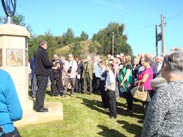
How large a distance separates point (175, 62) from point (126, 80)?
769 cm

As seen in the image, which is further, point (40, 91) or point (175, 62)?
point (40, 91)

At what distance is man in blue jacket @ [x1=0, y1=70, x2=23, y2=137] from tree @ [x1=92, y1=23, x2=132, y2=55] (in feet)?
200

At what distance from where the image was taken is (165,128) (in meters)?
3.09

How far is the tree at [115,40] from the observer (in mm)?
64938

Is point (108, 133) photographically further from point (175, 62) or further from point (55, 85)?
point (55, 85)

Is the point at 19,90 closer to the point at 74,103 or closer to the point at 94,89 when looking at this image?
the point at 74,103

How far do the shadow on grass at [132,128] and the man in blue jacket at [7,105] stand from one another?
507 centimetres

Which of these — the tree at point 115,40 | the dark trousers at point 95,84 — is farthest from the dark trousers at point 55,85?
the tree at point 115,40

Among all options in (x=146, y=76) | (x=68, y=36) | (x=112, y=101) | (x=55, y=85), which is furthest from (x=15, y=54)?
(x=68, y=36)

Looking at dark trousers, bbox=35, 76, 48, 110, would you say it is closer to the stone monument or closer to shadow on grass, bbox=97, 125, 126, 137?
the stone monument

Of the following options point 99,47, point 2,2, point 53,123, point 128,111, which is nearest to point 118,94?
point 128,111

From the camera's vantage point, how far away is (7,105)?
147 inches

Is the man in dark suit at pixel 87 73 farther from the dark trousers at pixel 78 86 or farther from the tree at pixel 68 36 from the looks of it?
the tree at pixel 68 36

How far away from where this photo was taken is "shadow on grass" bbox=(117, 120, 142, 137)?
863cm
